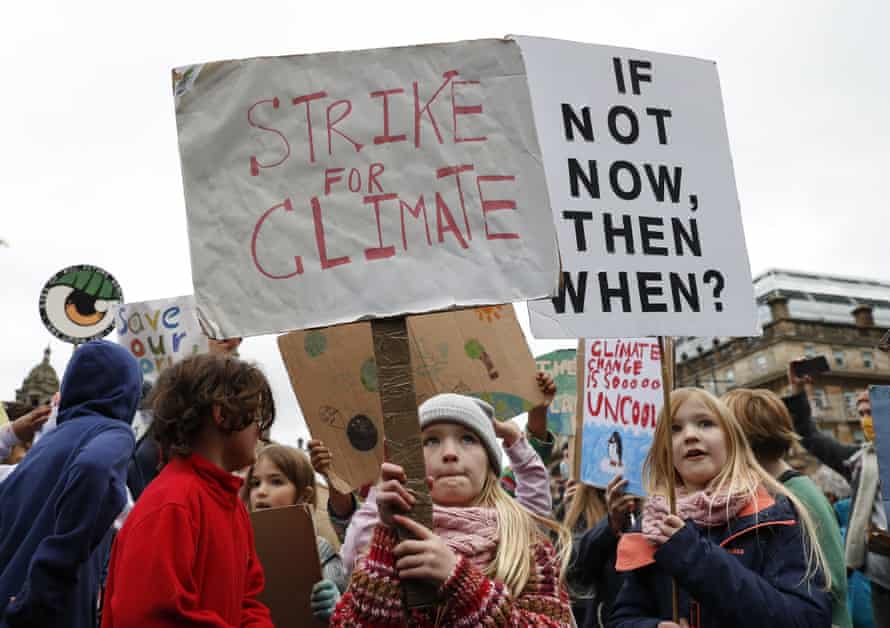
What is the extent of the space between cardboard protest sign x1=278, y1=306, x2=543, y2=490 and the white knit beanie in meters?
1.46

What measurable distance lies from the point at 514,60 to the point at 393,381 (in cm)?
112

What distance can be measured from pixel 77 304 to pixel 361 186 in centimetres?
538

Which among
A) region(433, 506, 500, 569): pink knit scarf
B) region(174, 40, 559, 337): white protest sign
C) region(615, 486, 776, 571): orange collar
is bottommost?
region(615, 486, 776, 571): orange collar

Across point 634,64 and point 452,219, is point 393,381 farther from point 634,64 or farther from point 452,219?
point 634,64

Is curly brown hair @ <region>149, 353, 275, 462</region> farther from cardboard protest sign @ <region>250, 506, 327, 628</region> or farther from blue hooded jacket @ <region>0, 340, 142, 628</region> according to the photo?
Result: cardboard protest sign @ <region>250, 506, 327, 628</region>

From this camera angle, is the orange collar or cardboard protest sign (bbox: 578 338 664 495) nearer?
the orange collar

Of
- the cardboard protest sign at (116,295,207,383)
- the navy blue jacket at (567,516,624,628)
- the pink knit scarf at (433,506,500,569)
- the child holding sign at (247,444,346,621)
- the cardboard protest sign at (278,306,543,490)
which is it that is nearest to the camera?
the pink knit scarf at (433,506,500,569)

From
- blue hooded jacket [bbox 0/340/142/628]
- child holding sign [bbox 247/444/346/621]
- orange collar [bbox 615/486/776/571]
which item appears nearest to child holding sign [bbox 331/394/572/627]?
orange collar [bbox 615/486/776/571]

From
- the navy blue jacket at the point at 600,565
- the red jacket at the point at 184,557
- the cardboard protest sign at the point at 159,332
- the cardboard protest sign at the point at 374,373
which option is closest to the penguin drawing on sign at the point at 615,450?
the navy blue jacket at the point at 600,565

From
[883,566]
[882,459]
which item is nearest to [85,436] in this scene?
[882,459]

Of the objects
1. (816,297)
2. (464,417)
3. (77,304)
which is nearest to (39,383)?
(77,304)

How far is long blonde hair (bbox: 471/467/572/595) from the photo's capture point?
2473 millimetres

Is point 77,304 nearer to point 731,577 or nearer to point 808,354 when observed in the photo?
point 731,577

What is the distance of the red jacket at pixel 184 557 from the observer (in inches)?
82.8
